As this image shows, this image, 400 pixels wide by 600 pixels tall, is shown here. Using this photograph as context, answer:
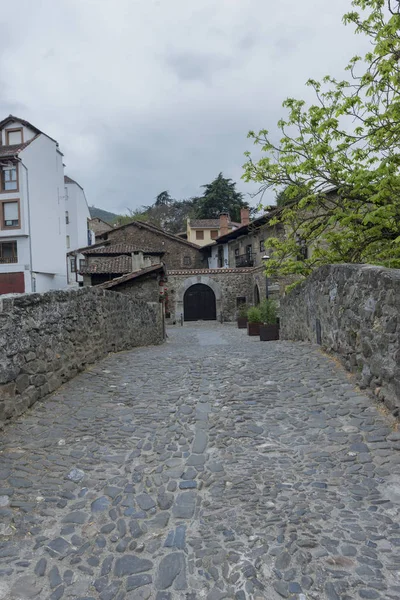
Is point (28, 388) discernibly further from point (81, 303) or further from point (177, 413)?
point (81, 303)

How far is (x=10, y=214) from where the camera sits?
26828 mm

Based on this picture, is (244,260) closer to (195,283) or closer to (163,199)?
(195,283)

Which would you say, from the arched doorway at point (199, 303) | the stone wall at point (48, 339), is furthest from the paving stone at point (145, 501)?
the arched doorway at point (199, 303)

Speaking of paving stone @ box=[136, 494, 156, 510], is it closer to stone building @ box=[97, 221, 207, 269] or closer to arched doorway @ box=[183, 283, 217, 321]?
arched doorway @ box=[183, 283, 217, 321]

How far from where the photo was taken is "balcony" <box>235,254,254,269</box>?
92.3ft

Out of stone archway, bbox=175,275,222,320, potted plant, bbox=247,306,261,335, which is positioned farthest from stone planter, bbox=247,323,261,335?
stone archway, bbox=175,275,222,320

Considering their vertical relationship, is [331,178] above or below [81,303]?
above

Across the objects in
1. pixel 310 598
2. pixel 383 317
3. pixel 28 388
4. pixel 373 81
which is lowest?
pixel 310 598

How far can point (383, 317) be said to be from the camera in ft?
13.1

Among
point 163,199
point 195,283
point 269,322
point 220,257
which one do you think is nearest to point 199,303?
point 195,283

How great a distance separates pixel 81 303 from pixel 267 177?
468 cm

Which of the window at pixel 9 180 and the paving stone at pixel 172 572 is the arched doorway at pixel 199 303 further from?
the paving stone at pixel 172 572

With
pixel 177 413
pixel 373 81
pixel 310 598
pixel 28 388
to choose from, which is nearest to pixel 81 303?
pixel 28 388

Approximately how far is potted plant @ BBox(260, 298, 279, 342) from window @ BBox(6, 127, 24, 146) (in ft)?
74.1
